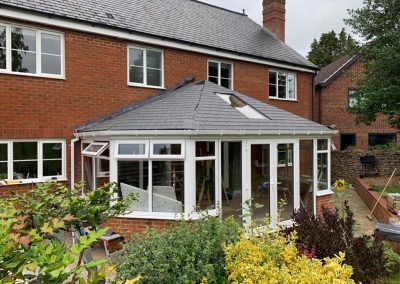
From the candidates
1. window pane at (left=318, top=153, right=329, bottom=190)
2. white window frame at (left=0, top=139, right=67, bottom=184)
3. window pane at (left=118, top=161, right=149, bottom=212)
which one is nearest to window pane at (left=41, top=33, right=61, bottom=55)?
white window frame at (left=0, top=139, right=67, bottom=184)

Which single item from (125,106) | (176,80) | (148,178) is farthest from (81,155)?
(176,80)

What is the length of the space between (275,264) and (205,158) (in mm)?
4227

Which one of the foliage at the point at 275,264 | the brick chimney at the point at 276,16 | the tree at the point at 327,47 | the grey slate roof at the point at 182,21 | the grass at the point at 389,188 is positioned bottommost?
the grass at the point at 389,188

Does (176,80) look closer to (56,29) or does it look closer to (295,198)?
(56,29)

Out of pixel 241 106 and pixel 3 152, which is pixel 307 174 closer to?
pixel 241 106

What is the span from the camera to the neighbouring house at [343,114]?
22.1m

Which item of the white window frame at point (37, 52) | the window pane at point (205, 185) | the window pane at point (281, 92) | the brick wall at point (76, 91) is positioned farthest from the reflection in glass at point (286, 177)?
the window pane at point (281, 92)

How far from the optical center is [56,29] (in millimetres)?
10195

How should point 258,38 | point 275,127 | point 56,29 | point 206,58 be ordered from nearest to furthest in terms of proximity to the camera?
point 275,127, point 56,29, point 206,58, point 258,38

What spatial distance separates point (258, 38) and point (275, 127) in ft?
31.6

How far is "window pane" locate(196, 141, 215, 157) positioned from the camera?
8.23 metres

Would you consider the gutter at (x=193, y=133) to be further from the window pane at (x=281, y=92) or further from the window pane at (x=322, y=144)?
the window pane at (x=281, y=92)

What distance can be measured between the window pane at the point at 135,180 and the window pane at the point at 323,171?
5.46 metres

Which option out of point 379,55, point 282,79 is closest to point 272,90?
point 282,79
